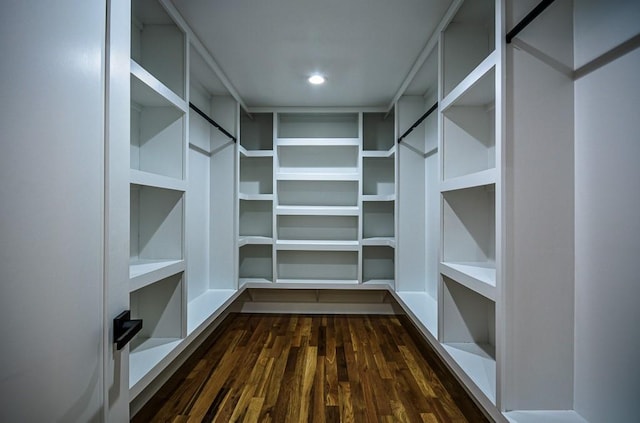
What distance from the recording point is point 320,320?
11.8ft

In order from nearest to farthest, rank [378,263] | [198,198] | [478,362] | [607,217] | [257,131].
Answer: [607,217] → [478,362] → [198,198] → [378,263] → [257,131]

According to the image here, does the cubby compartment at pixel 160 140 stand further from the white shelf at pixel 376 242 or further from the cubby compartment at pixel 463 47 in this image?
the white shelf at pixel 376 242

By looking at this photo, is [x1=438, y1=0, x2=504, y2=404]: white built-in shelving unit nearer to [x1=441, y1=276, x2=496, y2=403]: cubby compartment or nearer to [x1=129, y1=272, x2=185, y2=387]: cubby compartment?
[x1=441, y1=276, x2=496, y2=403]: cubby compartment

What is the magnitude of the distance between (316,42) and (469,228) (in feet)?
5.44

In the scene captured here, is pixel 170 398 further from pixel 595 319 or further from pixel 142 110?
pixel 595 319

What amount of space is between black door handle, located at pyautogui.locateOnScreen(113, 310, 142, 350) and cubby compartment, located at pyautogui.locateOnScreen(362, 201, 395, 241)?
10.4ft

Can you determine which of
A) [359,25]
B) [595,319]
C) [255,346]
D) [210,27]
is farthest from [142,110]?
[595,319]

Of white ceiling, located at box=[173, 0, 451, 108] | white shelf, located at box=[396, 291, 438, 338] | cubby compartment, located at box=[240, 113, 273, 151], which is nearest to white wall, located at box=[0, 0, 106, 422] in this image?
white ceiling, located at box=[173, 0, 451, 108]

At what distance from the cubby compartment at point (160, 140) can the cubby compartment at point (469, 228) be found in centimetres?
171

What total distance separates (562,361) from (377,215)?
272 cm

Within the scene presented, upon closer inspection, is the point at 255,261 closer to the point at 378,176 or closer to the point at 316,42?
the point at 378,176

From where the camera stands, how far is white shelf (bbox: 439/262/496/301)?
1392mm

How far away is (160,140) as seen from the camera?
6.52 ft

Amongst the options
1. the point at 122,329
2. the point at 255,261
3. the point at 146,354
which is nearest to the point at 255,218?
the point at 255,261
